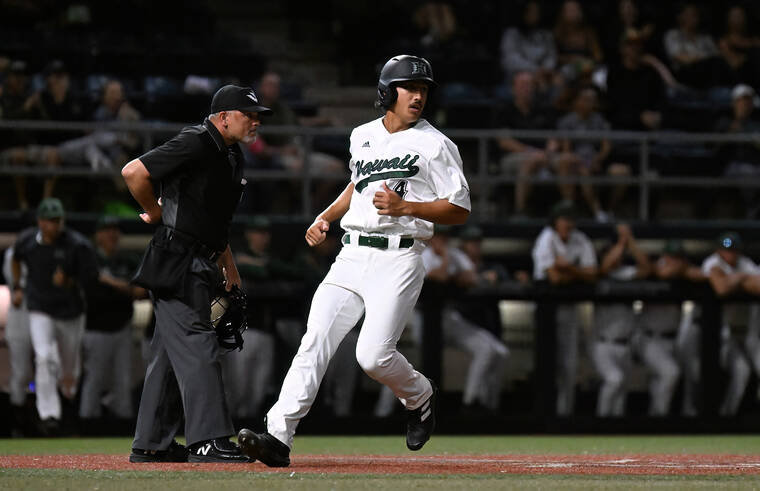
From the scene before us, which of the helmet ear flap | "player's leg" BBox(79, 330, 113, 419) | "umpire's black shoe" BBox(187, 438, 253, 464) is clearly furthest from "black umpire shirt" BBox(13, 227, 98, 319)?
the helmet ear flap

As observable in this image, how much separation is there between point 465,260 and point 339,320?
5728 millimetres

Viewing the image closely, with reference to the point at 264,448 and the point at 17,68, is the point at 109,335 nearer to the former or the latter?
the point at 17,68

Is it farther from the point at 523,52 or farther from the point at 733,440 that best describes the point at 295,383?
the point at 523,52

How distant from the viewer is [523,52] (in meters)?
14.9

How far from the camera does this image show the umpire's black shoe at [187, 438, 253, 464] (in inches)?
235

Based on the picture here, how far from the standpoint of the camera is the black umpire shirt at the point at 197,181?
5961mm

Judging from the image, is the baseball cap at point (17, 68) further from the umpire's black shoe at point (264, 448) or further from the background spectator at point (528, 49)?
the umpire's black shoe at point (264, 448)

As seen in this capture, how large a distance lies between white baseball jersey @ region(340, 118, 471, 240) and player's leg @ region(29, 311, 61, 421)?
5.20m

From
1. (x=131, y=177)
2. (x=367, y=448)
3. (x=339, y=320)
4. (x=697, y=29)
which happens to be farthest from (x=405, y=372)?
(x=697, y=29)

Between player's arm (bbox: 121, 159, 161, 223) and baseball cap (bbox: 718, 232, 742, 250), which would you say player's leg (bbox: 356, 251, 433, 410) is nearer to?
player's arm (bbox: 121, 159, 161, 223)

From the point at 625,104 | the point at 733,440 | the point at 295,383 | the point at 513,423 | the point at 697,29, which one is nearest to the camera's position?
the point at 295,383

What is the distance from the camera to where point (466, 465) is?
21.0 ft

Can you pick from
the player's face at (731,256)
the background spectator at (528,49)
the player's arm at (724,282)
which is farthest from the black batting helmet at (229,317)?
the background spectator at (528,49)

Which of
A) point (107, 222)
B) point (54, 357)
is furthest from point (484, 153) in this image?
point (54, 357)
